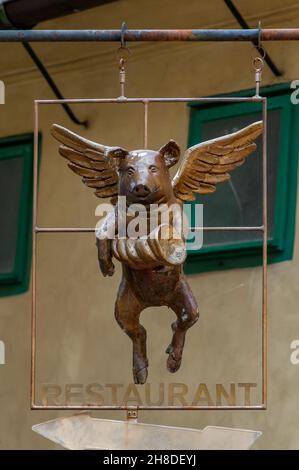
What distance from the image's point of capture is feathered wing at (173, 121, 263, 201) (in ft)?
24.7

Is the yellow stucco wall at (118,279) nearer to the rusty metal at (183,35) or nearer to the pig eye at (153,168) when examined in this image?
the rusty metal at (183,35)

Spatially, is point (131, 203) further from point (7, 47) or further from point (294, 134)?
point (7, 47)

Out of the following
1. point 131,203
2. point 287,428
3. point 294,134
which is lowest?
point 287,428

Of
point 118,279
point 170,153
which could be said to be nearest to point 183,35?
point 170,153

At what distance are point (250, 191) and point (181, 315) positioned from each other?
6.68 ft

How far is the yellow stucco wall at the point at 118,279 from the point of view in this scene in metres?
9.21

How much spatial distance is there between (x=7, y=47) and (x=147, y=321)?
1658 millimetres

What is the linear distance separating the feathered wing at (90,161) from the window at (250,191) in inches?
69.1

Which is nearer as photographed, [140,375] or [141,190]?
[141,190]

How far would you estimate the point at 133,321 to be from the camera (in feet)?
24.7

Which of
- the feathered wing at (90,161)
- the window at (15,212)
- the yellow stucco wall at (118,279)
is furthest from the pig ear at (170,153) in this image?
the window at (15,212)

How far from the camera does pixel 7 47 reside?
1042cm

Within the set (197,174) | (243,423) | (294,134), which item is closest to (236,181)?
(294,134)

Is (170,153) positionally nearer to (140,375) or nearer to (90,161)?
(90,161)
